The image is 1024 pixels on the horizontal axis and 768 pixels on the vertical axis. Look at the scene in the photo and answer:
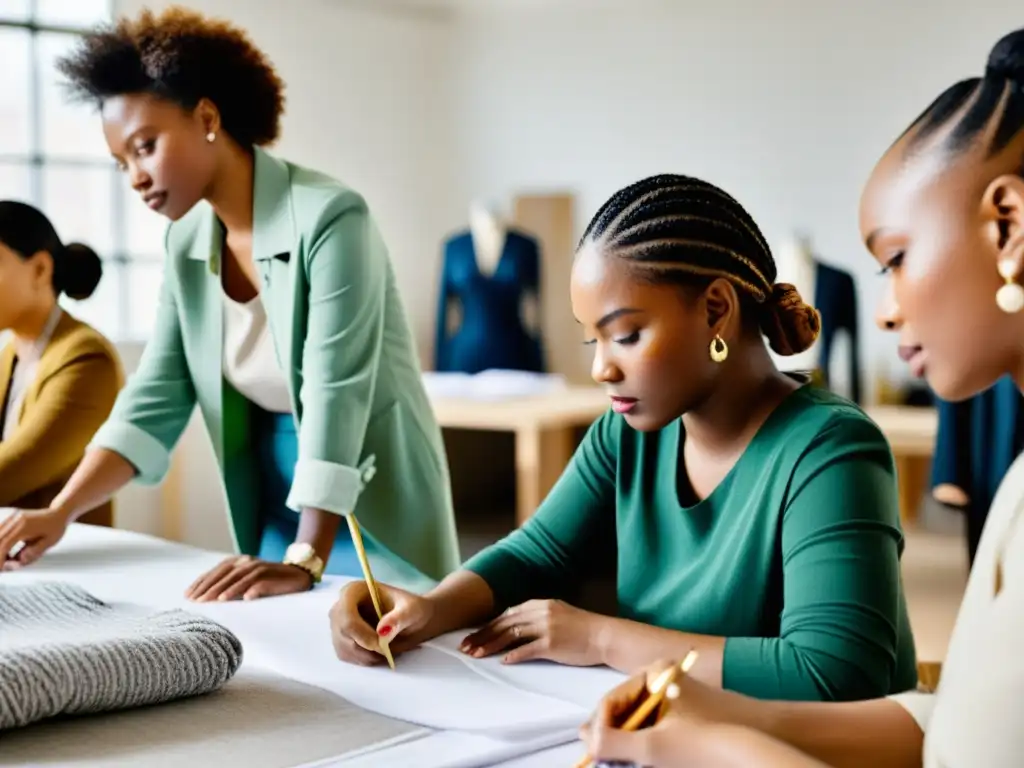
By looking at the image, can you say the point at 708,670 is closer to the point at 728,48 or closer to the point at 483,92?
the point at 728,48

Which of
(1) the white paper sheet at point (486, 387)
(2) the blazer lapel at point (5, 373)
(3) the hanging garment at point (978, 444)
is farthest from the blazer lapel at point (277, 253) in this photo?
(1) the white paper sheet at point (486, 387)

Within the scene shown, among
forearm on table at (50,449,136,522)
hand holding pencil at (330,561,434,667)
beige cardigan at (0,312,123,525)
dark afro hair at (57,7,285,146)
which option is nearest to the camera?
hand holding pencil at (330,561,434,667)

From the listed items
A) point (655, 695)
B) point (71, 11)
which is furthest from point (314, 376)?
point (71, 11)

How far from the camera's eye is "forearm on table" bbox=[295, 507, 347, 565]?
1.54 metres

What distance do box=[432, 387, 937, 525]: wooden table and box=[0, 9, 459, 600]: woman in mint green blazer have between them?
2.13 m

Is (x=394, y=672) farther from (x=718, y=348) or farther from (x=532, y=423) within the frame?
(x=532, y=423)

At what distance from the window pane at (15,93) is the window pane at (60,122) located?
2.1 inches

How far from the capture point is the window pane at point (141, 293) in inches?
193

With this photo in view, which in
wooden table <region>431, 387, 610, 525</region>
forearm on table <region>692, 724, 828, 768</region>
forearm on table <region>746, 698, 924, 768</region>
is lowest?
wooden table <region>431, 387, 610, 525</region>

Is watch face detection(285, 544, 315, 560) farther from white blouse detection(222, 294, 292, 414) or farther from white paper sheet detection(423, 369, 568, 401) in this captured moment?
white paper sheet detection(423, 369, 568, 401)

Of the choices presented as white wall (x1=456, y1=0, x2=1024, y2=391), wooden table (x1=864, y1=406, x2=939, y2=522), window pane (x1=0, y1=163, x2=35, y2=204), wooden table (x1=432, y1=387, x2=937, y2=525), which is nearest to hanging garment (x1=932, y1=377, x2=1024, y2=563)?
wooden table (x1=864, y1=406, x2=939, y2=522)

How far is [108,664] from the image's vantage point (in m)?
0.97

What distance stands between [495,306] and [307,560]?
159 inches

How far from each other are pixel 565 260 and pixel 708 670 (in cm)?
472
